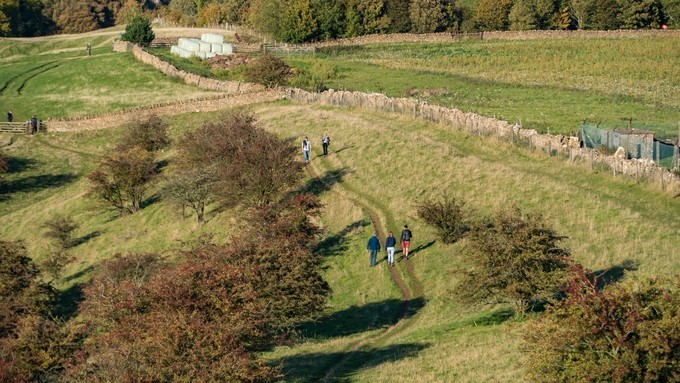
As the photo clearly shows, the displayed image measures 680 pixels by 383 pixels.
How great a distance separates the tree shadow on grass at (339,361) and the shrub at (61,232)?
2818 centimetres

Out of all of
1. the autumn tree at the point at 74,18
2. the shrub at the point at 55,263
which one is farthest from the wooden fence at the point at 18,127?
the autumn tree at the point at 74,18

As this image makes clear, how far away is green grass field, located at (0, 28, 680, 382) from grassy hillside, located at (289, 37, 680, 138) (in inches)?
62.2

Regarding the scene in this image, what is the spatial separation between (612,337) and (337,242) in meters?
24.1

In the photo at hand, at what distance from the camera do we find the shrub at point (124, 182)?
59906 millimetres

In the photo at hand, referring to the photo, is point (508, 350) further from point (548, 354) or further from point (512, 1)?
point (512, 1)

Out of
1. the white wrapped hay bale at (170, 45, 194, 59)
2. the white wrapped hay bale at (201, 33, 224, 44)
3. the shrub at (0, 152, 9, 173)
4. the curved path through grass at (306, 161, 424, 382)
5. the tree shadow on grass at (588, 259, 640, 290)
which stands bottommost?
the shrub at (0, 152, 9, 173)

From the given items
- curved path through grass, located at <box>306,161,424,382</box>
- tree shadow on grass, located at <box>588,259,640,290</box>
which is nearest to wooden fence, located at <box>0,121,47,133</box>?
curved path through grass, located at <box>306,161,424,382</box>

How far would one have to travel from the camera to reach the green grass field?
29.7m

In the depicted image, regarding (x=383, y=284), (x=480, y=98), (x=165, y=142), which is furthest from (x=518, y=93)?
(x=383, y=284)

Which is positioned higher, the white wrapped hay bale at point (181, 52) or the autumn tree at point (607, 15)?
the autumn tree at point (607, 15)

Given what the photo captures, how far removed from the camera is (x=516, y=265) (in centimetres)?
3000

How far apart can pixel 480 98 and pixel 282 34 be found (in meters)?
44.3

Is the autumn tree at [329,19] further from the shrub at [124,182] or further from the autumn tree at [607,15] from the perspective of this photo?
the shrub at [124,182]

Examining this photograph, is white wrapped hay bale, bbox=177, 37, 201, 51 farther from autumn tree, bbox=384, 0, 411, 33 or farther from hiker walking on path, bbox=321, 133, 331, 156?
hiker walking on path, bbox=321, 133, 331, 156
